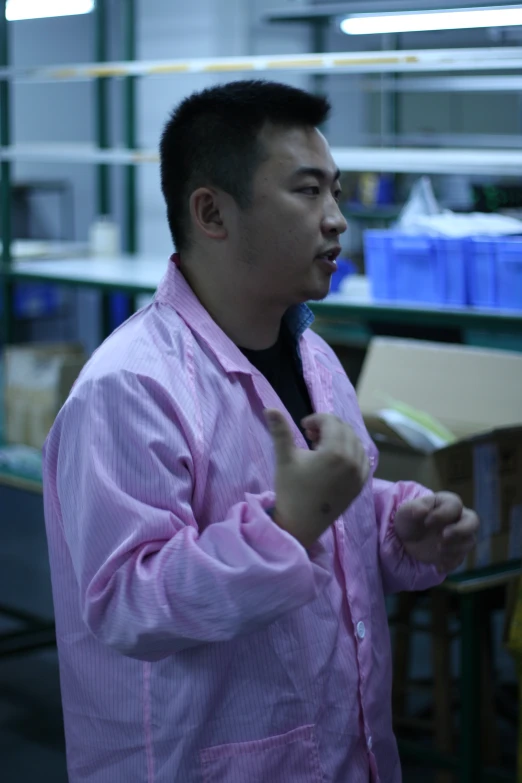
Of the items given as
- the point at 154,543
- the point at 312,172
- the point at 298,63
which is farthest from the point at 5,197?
the point at 154,543

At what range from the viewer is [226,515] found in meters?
1.29

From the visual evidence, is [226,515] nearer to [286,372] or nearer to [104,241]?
[286,372]

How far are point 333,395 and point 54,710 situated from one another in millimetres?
2368

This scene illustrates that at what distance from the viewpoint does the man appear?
3.77ft

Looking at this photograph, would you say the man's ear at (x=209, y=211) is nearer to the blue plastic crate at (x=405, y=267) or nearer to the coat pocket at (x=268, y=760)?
the coat pocket at (x=268, y=760)

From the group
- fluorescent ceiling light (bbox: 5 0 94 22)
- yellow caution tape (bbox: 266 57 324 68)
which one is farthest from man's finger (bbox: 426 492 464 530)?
fluorescent ceiling light (bbox: 5 0 94 22)

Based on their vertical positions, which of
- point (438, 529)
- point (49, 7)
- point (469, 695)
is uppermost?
point (49, 7)

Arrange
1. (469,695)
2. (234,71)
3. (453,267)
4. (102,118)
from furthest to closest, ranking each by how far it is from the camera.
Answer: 1. (102,118)
2. (234,71)
3. (453,267)
4. (469,695)

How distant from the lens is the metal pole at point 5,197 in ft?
13.5

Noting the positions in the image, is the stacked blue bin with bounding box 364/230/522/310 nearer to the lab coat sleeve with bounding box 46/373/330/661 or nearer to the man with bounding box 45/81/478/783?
the man with bounding box 45/81/478/783

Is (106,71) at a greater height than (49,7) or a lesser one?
lesser

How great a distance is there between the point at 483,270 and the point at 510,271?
0.08m

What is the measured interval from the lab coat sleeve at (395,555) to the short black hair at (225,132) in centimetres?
51

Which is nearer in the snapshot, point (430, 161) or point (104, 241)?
point (430, 161)
